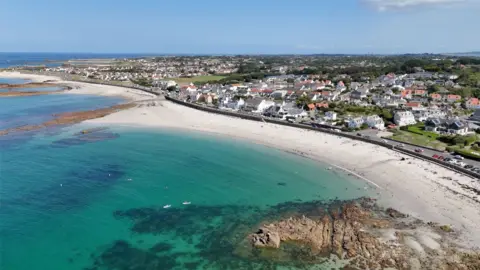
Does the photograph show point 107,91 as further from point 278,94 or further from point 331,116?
point 331,116

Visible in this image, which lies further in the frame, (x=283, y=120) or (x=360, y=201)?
(x=283, y=120)

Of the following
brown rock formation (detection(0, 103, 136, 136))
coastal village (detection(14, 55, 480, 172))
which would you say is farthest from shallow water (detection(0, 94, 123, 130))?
coastal village (detection(14, 55, 480, 172))

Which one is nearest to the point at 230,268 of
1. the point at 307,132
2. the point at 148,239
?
the point at 148,239

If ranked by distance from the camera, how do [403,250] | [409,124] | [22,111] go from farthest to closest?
[22,111], [409,124], [403,250]

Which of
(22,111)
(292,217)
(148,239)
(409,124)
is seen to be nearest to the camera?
(148,239)

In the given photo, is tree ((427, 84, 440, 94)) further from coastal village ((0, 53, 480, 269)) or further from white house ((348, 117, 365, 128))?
white house ((348, 117, 365, 128))

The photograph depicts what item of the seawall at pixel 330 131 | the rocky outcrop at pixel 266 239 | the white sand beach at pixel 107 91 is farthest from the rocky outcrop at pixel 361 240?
the white sand beach at pixel 107 91

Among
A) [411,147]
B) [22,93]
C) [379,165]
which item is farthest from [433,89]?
[22,93]

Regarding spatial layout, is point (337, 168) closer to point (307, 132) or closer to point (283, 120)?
point (307, 132)
